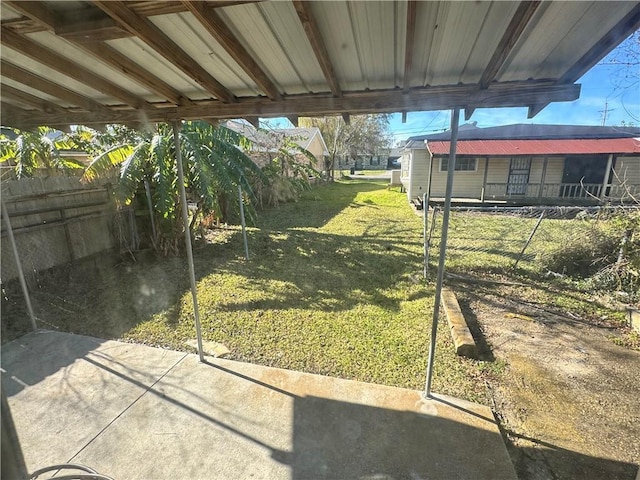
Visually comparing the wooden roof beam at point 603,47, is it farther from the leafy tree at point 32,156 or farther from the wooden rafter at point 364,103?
the leafy tree at point 32,156

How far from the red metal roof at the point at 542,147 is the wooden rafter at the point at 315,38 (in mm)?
12475

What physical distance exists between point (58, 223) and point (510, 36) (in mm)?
6844

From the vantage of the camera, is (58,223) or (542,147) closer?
(58,223)

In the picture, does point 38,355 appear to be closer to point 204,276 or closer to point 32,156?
point 204,276

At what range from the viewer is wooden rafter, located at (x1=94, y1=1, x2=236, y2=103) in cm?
155

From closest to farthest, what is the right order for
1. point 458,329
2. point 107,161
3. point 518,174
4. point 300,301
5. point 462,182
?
point 458,329 → point 300,301 → point 107,161 → point 518,174 → point 462,182

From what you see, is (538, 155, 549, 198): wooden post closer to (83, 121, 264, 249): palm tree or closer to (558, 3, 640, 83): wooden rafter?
(83, 121, 264, 249): palm tree

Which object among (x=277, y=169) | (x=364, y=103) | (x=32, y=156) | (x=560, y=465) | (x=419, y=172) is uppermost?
(x=364, y=103)

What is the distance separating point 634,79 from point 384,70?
6.38 metres

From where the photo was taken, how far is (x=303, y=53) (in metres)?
2.02

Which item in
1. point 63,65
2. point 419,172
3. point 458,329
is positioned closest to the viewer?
point 63,65

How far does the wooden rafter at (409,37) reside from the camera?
1.50m

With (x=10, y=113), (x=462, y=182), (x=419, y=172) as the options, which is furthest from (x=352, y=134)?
(x=10, y=113)

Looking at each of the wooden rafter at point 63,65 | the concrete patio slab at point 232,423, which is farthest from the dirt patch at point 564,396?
the wooden rafter at point 63,65
